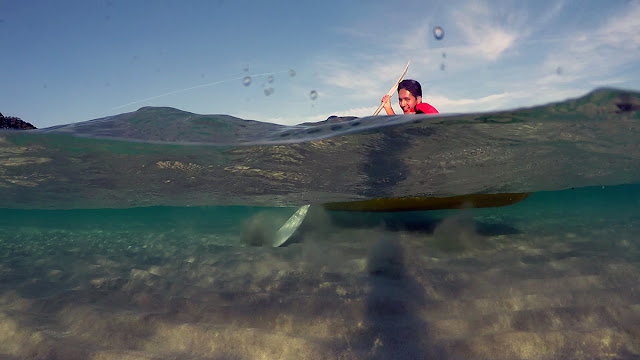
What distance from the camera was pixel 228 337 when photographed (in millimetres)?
4082

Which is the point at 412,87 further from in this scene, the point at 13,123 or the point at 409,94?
the point at 13,123

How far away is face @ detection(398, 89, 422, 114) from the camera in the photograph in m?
8.16

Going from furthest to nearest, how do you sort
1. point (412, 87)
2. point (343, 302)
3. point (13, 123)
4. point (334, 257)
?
1. point (13, 123)
2. point (412, 87)
3. point (334, 257)
4. point (343, 302)

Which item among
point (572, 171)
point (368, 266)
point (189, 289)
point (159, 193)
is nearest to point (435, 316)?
point (368, 266)

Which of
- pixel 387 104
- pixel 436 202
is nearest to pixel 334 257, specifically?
pixel 387 104

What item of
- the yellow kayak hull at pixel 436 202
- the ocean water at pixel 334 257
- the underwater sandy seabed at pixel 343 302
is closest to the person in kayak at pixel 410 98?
the ocean water at pixel 334 257

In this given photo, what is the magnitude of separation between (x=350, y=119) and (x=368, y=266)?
3339mm

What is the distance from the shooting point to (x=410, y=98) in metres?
8.16

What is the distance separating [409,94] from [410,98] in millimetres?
100

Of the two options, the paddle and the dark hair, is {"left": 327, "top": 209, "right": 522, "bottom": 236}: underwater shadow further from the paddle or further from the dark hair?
the dark hair

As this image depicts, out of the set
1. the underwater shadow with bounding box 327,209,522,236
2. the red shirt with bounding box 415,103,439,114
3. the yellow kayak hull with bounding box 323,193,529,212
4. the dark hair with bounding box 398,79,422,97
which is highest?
the dark hair with bounding box 398,79,422,97

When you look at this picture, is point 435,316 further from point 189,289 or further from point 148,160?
point 148,160

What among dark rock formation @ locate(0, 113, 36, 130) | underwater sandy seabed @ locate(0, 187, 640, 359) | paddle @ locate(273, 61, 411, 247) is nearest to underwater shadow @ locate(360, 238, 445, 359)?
underwater sandy seabed @ locate(0, 187, 640, 359)

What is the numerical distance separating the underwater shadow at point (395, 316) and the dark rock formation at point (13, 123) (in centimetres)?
924
